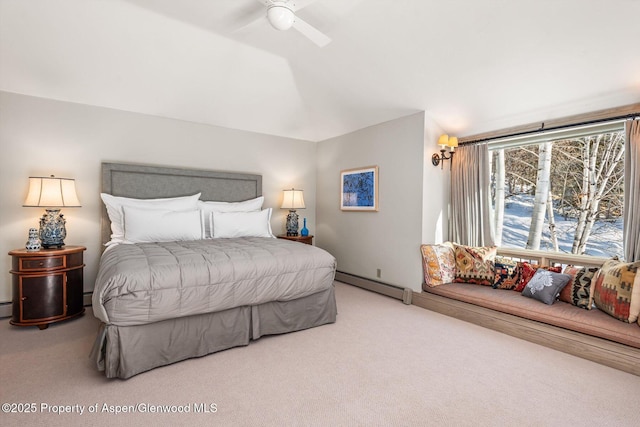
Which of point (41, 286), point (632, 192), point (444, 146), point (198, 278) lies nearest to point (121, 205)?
point (41, 286)

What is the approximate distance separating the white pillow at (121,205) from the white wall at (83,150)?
0.33 meters

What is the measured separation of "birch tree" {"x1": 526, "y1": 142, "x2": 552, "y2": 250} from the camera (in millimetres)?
3660

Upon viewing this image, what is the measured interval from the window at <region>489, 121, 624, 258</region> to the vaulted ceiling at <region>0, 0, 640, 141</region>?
39 centimetres

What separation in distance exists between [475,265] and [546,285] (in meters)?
0.75

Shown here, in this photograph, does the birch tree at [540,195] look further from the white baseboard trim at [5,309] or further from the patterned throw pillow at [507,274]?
the white baseboard trim at [5,309]

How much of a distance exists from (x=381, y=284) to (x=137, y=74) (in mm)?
3920

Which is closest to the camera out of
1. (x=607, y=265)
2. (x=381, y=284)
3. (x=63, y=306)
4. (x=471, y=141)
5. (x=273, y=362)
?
(x=273, y=362)

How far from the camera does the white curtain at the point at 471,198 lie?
12.8 feet

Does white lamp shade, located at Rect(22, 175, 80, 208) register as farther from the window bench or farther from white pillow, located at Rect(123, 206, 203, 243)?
the window bench

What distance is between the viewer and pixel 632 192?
9.38ft

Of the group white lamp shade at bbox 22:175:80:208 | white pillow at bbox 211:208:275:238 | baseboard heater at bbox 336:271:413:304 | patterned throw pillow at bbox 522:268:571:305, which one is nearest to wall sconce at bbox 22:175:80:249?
white lamp shade at bbox 22:175:80:208

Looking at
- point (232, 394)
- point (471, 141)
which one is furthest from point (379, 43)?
point (232, 394)

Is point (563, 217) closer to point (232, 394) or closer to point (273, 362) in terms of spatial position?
point (273, 362)

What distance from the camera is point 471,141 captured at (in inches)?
160
